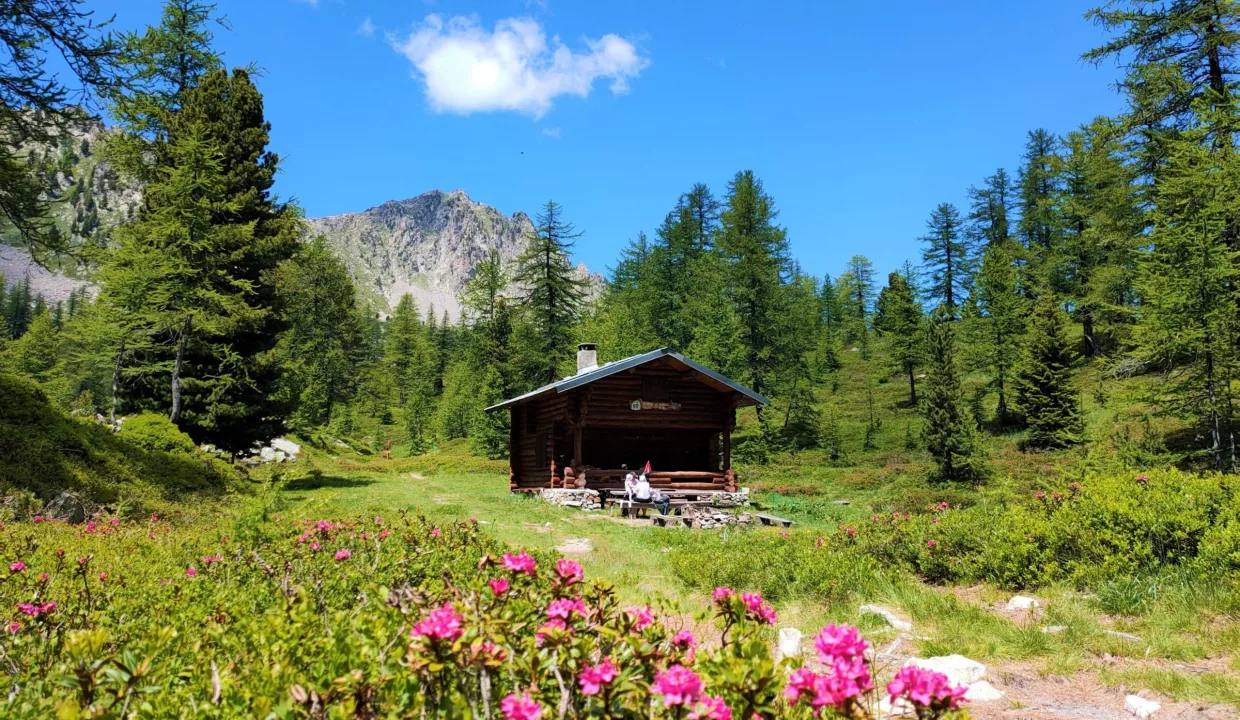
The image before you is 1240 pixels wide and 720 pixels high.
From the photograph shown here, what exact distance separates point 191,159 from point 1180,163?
28.1m

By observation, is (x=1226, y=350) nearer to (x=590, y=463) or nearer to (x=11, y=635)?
(x=590, y=463)

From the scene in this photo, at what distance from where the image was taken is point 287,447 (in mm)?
→ 31297

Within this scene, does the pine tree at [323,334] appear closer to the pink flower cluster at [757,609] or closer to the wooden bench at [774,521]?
the wooden bench at [774,521]

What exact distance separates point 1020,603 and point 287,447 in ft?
105

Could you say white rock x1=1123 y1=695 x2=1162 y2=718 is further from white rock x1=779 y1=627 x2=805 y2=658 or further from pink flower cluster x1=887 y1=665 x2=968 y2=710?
pink flower cluster x1=887 y1=665 x2=968 y2=710

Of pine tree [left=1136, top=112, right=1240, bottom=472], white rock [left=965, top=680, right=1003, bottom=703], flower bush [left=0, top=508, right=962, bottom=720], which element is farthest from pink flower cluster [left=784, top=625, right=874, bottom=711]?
pine tree [left=1136, top=112, right=1240, bottom=472]

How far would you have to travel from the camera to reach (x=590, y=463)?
75.3 feet

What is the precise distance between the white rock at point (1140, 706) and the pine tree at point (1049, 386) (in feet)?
89.0

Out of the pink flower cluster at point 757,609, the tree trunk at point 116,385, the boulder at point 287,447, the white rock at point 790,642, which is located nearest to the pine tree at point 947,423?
the white rock at point 790,642

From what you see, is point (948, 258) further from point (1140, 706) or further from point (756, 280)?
point (1140, 706)

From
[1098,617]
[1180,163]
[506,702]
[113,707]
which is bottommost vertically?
[1098,617]

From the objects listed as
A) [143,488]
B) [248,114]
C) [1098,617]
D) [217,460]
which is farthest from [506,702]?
[248,114]

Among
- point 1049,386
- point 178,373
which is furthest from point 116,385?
point 1049,386

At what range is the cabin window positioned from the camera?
67.4ft
